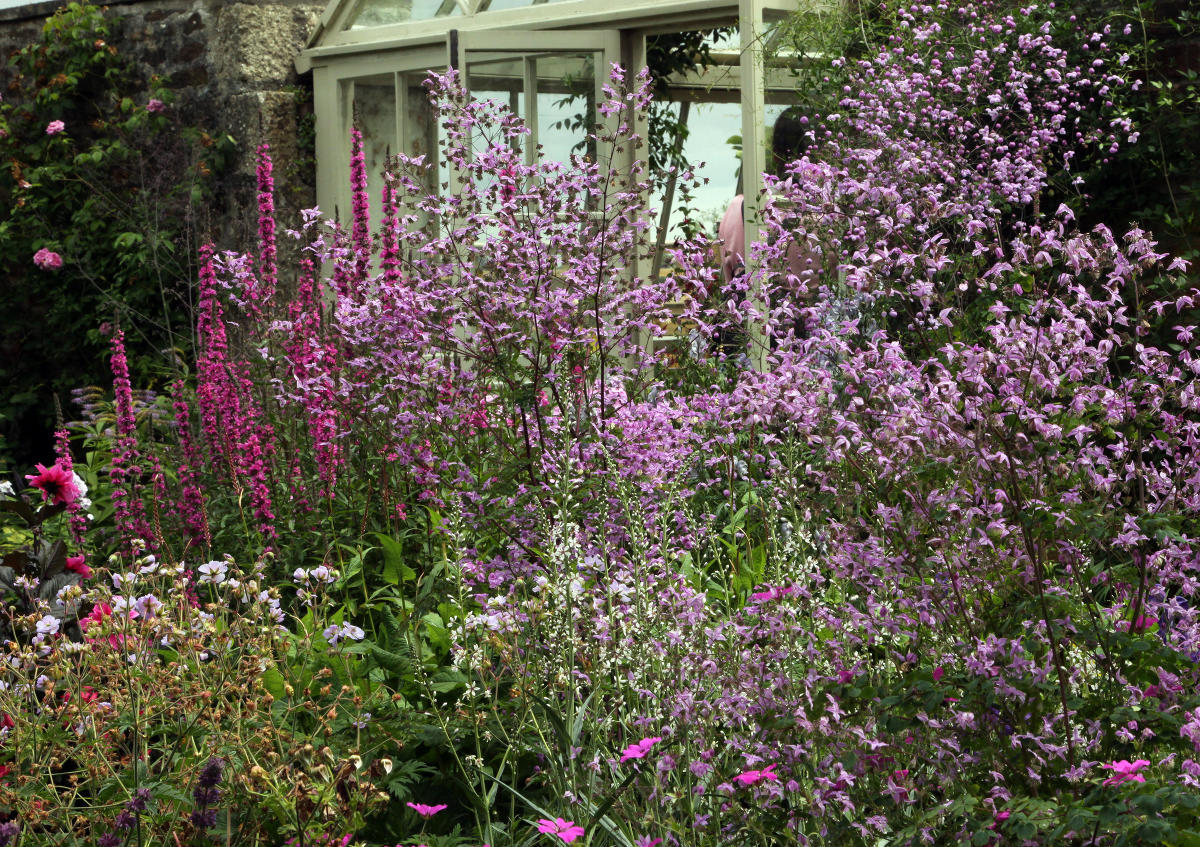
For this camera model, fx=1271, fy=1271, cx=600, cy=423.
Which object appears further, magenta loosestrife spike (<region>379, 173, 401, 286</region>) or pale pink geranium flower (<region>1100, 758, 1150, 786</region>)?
magenta loosestrife spike (<region>379, 173, 401, 286</region>)

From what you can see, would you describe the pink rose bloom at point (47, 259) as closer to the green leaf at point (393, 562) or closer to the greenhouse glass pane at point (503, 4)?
the greenhouse glass pane at point (503, 4)

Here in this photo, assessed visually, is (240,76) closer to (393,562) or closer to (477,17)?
(477,17)

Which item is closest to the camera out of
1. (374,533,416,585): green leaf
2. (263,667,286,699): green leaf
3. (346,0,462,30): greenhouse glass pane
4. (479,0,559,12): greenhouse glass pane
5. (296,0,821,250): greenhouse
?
(263,667,286,699): green leaf

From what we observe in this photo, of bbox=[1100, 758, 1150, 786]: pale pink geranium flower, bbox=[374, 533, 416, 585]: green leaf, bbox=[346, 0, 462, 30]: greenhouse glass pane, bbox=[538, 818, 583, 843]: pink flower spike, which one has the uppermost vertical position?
bbox=[346, 0, 462, 30]: greenhouse glass pane

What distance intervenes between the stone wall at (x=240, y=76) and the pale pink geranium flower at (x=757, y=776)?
6407 millimetres

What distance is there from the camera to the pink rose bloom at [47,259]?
780cm

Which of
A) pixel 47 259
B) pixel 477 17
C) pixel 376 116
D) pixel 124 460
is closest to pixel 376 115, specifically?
pixel 376 116

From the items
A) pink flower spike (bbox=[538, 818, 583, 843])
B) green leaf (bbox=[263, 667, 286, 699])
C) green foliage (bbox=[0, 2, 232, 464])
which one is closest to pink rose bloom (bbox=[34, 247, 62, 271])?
green foliage (bbox=[0, 2, 232, 464])

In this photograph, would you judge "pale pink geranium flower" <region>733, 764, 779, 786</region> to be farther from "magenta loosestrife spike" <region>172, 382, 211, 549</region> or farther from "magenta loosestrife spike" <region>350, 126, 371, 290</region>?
"magenta loosestrife spike" <region>350, 126, 371, 290</region>

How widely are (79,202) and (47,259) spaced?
0.51 m

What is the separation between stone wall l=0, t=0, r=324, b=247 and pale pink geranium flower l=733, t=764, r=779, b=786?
252 inches

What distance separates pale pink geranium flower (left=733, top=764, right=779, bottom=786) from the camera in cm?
174

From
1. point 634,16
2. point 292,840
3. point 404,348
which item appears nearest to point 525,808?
point 292,840

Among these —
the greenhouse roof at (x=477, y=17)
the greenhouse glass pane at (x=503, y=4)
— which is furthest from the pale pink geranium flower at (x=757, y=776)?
the greenhouse glass pane at (x=503, y=4)
